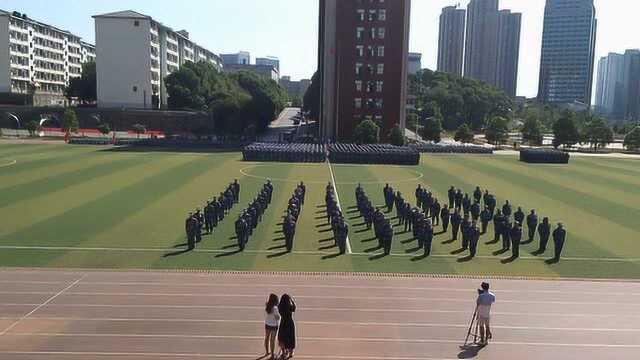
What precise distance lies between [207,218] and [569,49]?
187m

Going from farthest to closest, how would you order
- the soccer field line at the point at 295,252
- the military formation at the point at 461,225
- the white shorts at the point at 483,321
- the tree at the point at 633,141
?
1. the tree at the point at 633,141
2. the military formation at the point at 461,225
3. the soccer field line at the point at 295,252
4. the white shorts at the point at 483,321

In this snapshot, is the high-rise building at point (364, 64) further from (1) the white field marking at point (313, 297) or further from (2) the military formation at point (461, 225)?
(1) the white field marking at point (313, 297)

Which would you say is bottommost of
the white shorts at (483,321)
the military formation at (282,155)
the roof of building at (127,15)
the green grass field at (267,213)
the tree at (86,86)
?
the green grass field at (267,213)

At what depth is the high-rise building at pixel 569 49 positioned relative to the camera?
584ft

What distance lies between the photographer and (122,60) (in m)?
90.6

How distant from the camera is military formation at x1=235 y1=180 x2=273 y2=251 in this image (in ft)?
60.3

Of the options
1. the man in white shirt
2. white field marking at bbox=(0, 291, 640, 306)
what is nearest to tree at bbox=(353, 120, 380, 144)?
white field marking at bbox=(0, 291, 640, 306)

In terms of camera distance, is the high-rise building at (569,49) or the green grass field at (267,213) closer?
the green grass field at (267,213)

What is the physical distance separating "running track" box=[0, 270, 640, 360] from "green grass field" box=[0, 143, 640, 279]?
4.79 feet

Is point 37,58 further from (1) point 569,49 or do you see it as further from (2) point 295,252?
(1) point 569,49

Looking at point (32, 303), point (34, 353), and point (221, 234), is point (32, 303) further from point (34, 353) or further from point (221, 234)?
point (221, 234)

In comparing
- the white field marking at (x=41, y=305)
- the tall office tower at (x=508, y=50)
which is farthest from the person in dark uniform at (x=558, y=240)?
the tall office tower at (x=508, y=50)

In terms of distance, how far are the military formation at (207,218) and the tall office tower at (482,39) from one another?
580ft

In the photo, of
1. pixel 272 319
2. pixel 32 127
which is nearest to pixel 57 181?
pixel 272 319
